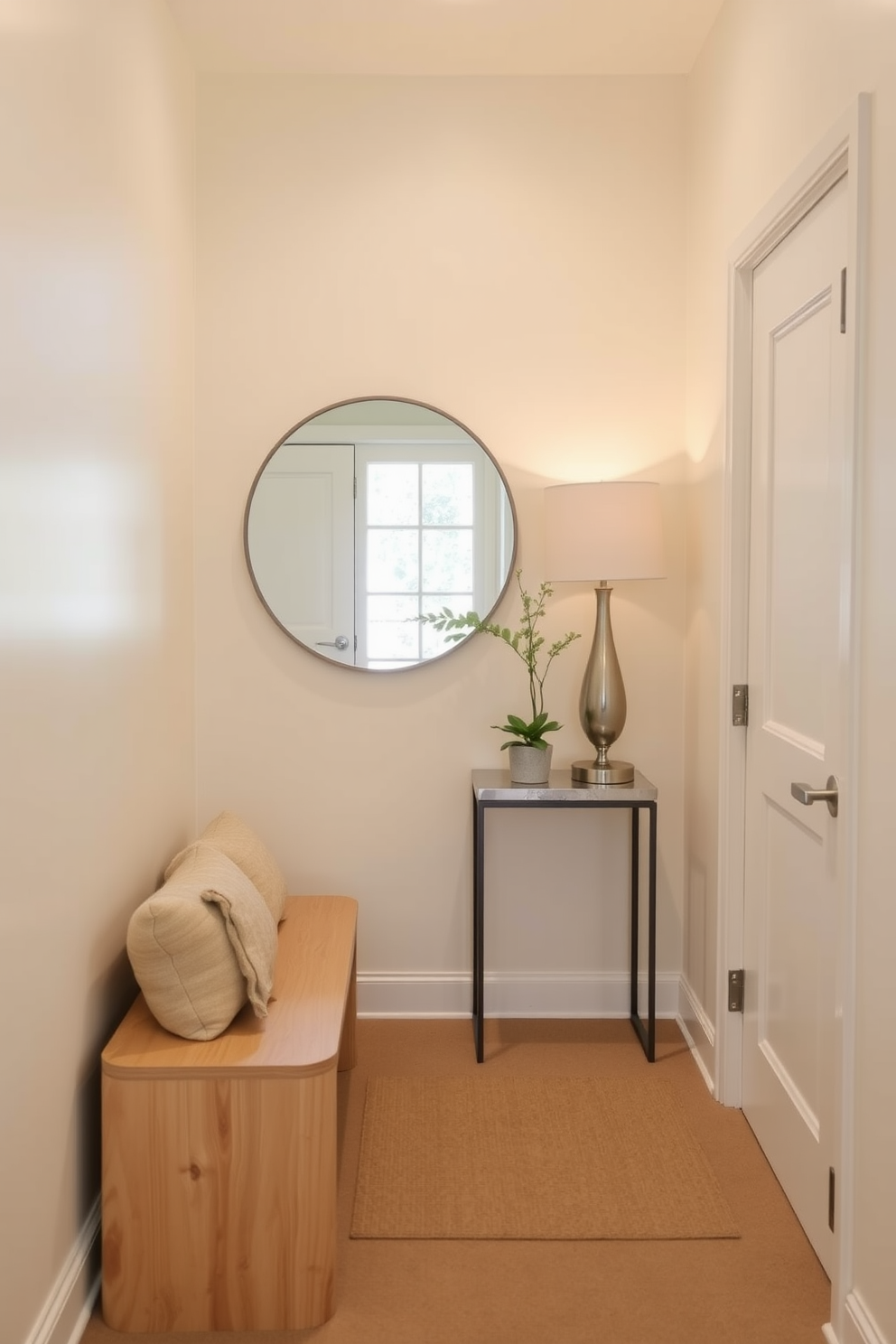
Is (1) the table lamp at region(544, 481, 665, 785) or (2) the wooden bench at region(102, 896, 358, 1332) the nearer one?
(2) the wooden bench at region(102, 896, 358, 1332)

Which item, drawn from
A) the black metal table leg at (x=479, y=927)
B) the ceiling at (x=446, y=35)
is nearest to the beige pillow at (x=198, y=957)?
the black metal table leg at (x=479, y=927)

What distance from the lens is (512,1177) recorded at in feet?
7.88

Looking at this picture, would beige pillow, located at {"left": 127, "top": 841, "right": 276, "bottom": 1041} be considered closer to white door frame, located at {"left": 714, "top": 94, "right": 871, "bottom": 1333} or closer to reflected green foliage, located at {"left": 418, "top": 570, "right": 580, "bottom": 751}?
white door frame, located at {"left": 714, "top": 94, "right": 871, "bottom": 1333}

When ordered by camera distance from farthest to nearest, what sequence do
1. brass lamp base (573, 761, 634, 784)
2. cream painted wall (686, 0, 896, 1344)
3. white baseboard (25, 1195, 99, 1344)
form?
brass lamp base (573, 761, 634, 784) < white baseboard (25, 1195, 99, 1344) < cream painted wall (686, 0, 896, 1344)

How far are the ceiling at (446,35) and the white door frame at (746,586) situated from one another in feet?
2.52

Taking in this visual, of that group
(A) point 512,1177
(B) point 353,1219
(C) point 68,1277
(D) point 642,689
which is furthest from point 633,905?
(C) point 68,1277

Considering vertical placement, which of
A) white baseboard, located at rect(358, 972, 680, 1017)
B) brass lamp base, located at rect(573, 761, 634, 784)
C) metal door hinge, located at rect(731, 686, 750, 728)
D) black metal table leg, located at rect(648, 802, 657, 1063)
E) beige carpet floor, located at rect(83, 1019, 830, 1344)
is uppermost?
metal door hinge, located at rect(731, 686, 750, 728)

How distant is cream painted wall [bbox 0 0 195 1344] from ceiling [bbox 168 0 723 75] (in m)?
0.22

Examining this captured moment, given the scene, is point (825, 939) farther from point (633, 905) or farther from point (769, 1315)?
point (633, 905)

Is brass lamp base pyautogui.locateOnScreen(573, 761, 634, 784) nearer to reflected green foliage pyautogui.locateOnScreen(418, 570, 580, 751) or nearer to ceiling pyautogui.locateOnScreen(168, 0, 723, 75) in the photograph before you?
reflected green foliage pyautogui.locateOnScreen(418, 570, 580, 751)

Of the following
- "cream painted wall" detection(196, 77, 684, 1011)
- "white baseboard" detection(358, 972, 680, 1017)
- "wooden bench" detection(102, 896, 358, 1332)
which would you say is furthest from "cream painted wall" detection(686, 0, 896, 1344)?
"wooden bench" detection(102, 896, 358, 1332)

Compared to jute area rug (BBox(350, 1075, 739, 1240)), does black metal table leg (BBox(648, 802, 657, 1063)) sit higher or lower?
higher

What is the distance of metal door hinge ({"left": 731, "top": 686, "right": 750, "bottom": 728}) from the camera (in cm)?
264

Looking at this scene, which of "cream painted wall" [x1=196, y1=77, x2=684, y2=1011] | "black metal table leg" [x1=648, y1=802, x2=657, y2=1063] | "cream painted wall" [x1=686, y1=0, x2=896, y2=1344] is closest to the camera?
"cream painted wall" [x1=686, y1=0, x2=896, y2=1344]
